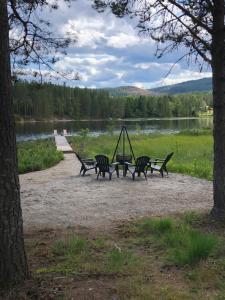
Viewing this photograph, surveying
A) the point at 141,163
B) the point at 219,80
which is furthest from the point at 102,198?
the point at 219,80

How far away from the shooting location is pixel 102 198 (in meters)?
10.6

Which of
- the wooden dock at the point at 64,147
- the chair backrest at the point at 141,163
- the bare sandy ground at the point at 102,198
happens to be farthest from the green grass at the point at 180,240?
the wooden dock at the point at 64,147

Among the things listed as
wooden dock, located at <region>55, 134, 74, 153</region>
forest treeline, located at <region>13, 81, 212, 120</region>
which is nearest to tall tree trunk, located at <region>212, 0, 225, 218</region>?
wooden dock, located at <region>55, 134, 74, 153</region>

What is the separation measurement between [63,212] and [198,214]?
9.14 feet

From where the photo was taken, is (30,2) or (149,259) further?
(30,2)

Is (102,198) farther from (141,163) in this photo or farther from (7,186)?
(7,186)

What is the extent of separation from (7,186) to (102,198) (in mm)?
6529

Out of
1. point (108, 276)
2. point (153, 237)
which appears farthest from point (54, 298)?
point (153, 237)

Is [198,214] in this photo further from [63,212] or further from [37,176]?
[37,176]

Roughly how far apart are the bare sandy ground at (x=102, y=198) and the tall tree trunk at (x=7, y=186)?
10.8 ft

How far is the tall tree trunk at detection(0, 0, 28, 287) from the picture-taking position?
4.14 meters

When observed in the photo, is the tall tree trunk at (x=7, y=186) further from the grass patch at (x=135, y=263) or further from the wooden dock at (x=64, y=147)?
the wooden dock at (x=64, y=147)

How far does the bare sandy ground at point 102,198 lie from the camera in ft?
27.6

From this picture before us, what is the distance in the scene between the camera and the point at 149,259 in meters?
5.37
